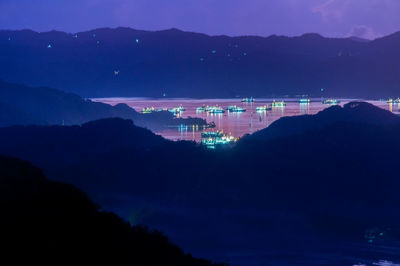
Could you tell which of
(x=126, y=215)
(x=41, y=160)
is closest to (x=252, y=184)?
(x=126, y=215)

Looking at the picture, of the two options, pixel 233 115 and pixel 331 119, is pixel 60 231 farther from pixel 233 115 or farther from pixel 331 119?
pixel 233 115

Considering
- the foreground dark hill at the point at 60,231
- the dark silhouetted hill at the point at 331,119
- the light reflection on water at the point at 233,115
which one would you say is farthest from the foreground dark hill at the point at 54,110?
the foreground dark hill at the point at 60,231

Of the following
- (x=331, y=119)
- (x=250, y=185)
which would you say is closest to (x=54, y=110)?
(x=331, y=119)

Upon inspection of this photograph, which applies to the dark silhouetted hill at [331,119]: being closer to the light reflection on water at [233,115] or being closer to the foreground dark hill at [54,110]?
the light reflection on water at [233,115]

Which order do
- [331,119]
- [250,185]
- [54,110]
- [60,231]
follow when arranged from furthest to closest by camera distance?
[54,110], [331,119], [250,185], [60,231]

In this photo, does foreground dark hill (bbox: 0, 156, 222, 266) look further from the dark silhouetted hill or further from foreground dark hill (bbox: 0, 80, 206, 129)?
foreground dark hill (bbox: 0, 80, 206, 129)

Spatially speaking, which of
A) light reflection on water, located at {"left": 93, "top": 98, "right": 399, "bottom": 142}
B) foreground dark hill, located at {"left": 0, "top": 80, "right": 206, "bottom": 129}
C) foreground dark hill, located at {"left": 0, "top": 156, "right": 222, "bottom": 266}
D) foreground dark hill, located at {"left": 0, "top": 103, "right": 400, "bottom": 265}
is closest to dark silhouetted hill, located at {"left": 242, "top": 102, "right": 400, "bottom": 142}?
foreground dark hill, located at {"left": 0, "top": 103, "right": 400, "bottom": 265}

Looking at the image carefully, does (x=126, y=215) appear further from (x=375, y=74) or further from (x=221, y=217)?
(x=375, y=74)
